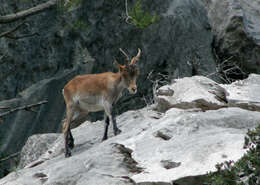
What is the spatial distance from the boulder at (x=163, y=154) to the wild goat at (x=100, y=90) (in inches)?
31.8

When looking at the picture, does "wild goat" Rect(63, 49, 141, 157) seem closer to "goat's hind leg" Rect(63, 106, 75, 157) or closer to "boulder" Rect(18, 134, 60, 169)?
"goat's hind leg" Rect(63, 106, 75, 157)

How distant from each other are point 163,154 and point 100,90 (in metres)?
2.72

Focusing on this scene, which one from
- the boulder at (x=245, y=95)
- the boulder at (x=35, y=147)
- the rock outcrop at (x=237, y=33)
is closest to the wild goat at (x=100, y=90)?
the boulder at (x=245, y=95)

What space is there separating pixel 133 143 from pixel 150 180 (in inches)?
53.2

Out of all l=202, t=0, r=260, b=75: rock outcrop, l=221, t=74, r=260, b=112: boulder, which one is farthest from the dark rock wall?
l=221, t=74, r=260, b=112: boulder

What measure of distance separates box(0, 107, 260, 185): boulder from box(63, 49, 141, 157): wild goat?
807mm

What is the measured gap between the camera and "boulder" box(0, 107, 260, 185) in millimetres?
5238

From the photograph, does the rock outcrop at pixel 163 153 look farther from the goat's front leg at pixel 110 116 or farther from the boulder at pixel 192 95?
the goat's front leg at pixel 110 116

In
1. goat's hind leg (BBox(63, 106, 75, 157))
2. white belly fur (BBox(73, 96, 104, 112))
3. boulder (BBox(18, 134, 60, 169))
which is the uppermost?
Result: white belly fur (BBox(73, 96, 104, 112))

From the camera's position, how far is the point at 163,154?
5.80 metres

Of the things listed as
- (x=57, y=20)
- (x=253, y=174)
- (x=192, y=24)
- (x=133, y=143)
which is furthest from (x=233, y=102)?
(x=57, y=20)

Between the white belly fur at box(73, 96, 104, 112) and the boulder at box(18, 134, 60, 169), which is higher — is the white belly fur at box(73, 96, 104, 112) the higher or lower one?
the higher one

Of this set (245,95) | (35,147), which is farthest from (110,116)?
(35,147)

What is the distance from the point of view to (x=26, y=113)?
12.7 metres
